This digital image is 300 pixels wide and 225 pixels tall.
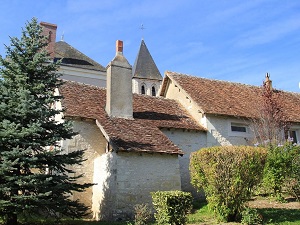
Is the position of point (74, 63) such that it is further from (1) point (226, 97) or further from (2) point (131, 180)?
(2) point (131, 180)

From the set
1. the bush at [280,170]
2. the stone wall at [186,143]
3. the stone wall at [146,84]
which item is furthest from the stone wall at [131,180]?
the stone wall at [146,84]

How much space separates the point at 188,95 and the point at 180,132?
280 centimetres

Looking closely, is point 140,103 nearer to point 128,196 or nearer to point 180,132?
point 180,132

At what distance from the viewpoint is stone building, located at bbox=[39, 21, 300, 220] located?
12.5 m

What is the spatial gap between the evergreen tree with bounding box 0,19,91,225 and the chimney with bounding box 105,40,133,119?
387cm

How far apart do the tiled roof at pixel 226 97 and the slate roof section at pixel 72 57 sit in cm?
1258

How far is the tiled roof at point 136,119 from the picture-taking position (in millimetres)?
13172

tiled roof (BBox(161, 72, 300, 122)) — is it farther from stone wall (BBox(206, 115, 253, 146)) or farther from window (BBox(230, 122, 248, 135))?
window (BBox(230, 122, 248, 135))

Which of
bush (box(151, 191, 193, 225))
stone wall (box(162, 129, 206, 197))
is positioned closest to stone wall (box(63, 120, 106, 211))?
stone wall (box(162, 129, 206, 197))

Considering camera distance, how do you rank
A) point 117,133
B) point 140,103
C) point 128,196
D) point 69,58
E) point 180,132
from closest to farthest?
point 128,196 → point 117,133 → point 180,132 → point 140,103 → point 69,58

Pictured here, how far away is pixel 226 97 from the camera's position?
19516 millimetres

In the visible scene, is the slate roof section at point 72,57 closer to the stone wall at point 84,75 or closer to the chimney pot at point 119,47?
the stone wall at point 84,75

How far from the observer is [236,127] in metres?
18.0

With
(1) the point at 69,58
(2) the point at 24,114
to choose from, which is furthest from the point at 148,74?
(2) the point at 24,114
